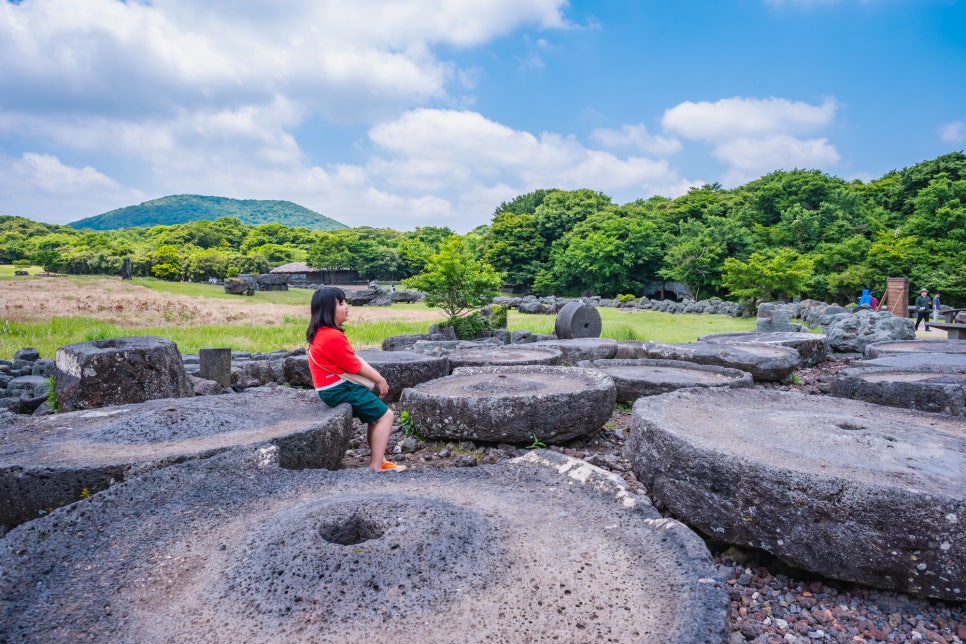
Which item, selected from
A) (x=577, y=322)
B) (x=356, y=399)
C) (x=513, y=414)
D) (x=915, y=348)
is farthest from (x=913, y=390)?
(x=577, y=322)

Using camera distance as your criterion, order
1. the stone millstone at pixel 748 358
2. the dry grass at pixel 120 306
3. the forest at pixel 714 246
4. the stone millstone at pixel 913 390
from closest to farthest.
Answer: the stone millstone at pixel 913 390 → the stone millstone at pixel 748 358 → the dry grass at pixel 120 306 → the forest at pixel 714 246

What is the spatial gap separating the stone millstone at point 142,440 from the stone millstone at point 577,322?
31.4ft

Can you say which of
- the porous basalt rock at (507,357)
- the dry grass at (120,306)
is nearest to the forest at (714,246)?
the dry grass at (120,306)

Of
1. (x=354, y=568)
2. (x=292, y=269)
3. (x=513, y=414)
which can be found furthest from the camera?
(x=292, y=269)

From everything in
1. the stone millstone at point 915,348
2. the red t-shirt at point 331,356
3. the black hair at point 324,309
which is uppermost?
the black hair at point 324,309

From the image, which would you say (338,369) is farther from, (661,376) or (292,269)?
(292,269)

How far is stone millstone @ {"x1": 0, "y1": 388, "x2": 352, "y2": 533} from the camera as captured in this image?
2828 mm

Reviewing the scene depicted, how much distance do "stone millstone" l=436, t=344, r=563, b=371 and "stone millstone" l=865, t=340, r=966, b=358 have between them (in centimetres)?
489

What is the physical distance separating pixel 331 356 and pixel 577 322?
10.2 m

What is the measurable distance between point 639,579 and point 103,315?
14.7 meters

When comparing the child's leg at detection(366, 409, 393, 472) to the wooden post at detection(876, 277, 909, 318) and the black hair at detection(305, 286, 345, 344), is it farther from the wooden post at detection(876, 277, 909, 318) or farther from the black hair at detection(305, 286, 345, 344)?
the wooden post at detection(876, 277, 909, 318)

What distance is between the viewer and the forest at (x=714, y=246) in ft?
76.2

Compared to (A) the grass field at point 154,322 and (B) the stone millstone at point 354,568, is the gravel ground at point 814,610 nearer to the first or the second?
(B) the stone millstone at point 354,568

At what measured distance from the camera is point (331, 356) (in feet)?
13.5
